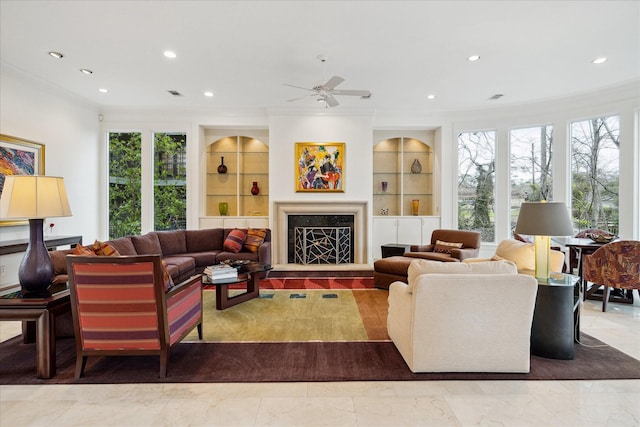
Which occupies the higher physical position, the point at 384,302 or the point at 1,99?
the point at 1,99

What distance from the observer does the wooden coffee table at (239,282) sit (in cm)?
373

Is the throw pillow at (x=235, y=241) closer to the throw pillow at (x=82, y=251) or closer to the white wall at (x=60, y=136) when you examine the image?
the throw pillow at (x=82, y=251)

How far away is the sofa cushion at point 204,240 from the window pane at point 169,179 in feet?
3.76

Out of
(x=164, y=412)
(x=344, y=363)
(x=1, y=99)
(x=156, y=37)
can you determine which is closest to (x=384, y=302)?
(x=344, y=363)

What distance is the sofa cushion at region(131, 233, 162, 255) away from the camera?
4.63 m

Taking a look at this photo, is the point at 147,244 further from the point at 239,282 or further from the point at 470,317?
the point at 470,317

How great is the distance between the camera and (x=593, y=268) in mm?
3873

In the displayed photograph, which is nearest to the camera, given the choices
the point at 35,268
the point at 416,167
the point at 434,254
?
the point at 35,268

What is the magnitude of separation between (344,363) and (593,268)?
3287 millimetres

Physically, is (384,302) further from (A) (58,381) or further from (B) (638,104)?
(B) (638,104)

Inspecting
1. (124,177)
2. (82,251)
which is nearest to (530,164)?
(82,251)

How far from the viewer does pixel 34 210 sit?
2398mm

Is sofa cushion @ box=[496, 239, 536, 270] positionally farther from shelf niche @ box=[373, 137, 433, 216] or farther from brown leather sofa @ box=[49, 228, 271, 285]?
shelf niche @ box=[373, 137, 433, 216]

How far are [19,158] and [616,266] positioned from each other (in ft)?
25.2
